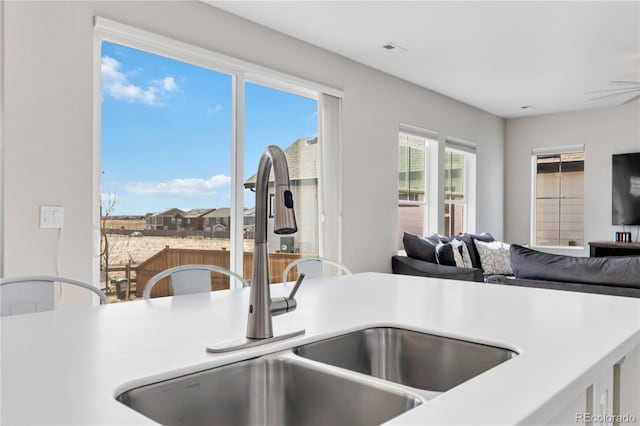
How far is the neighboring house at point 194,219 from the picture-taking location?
11.2ft

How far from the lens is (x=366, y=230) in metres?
4.74

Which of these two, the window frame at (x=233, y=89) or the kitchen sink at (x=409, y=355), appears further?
the window frame at (x=233, y=89)

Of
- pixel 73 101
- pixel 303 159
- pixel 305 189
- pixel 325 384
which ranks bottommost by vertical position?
pixel 325 384

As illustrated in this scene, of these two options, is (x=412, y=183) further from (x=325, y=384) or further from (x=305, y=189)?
(x=325, y=384)

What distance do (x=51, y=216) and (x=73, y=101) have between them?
2.15 ft

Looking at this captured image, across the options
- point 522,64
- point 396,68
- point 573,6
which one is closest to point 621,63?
point 522,64

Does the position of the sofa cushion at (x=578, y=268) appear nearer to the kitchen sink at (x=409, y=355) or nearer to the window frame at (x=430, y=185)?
the kitchen sink at (x=409, y=355)

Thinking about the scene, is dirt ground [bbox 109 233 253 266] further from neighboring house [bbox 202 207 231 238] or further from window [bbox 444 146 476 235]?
window [bbox 444 146 476 235]

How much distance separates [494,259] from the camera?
17.8ft

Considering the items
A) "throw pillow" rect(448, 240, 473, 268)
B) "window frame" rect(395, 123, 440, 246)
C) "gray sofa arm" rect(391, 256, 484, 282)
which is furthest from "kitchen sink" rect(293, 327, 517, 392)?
"window frame" rect(395, 123, 440, 246)

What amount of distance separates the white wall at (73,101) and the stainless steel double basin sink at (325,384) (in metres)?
2.09

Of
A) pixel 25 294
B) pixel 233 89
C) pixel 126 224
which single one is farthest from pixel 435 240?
pixel 25 294

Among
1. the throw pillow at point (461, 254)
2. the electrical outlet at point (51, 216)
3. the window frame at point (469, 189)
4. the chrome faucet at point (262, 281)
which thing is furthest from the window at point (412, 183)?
the chrome faucet at point (262, 281)

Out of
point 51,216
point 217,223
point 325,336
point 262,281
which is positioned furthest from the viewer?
point 217,223
